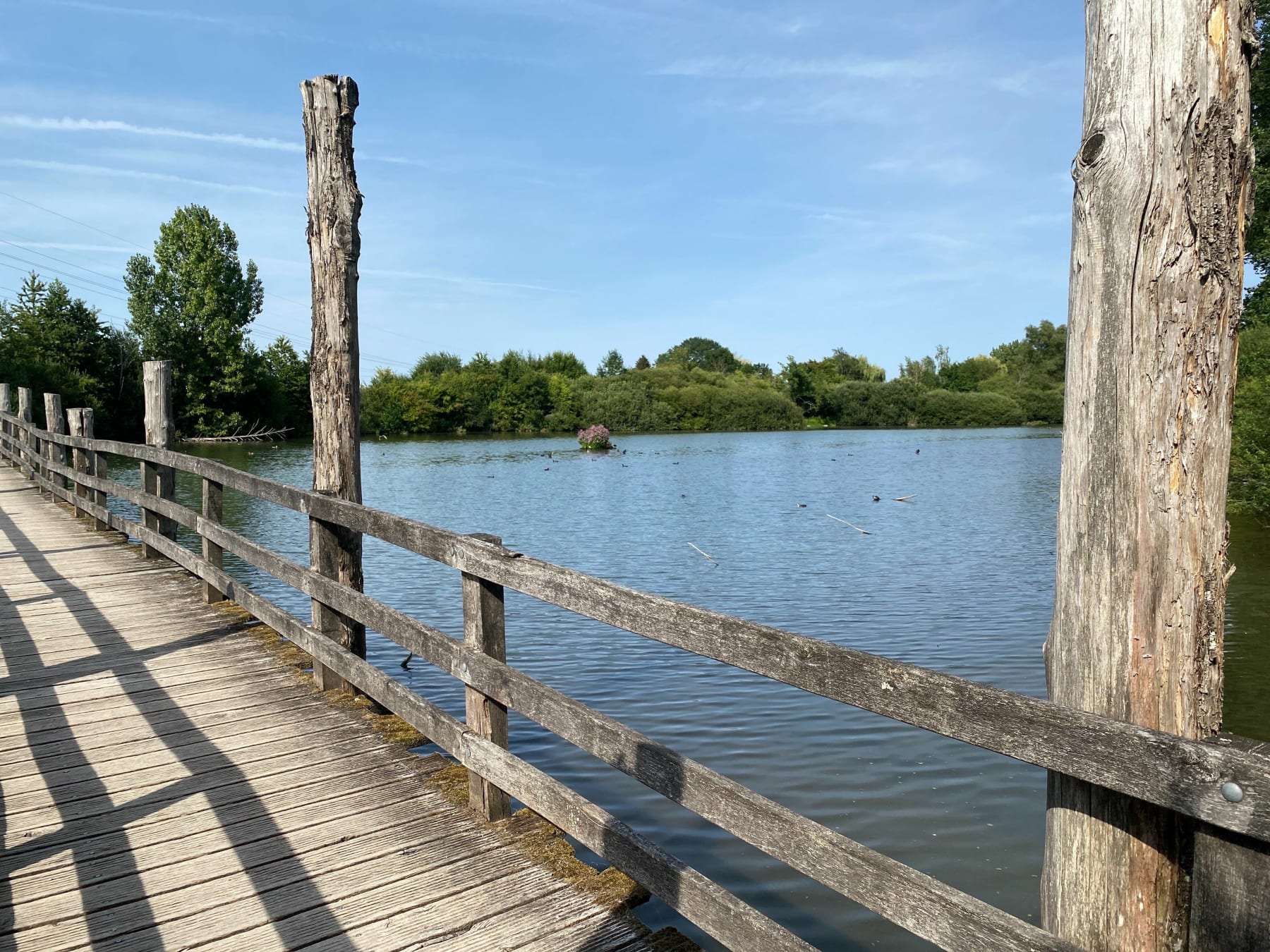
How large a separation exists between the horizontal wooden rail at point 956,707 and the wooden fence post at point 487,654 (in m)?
0.15

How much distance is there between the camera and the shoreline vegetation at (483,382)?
45006mm

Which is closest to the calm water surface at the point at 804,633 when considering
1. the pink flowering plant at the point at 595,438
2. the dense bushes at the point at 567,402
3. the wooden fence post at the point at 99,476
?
the wooden fence post at the point at 99,476

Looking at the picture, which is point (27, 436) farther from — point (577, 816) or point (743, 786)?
point (743, 786)

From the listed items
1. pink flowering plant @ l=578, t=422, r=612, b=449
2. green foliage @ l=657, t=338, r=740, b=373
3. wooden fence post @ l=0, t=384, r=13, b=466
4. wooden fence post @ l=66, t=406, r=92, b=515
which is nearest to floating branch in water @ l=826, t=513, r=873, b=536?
wooden fence post @ l=66, t=406, r=92, b=515

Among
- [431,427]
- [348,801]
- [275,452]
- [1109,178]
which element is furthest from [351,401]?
[431,427]

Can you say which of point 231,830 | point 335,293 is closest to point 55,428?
point 335,293

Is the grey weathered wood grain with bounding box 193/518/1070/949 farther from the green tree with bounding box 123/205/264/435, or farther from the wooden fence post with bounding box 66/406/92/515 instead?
the green tree with bounding box 123/205/264/435

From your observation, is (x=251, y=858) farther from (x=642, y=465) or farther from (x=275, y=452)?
(x=275, y=452)

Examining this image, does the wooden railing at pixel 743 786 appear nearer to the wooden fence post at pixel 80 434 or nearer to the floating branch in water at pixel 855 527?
the wooden fence post at pixel 80 434

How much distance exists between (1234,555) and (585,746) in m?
15.9

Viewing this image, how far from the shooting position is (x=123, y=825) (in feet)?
11.5

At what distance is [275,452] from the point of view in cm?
4981

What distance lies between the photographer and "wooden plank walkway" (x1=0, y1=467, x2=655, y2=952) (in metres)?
2.81

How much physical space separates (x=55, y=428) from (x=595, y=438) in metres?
37.9
